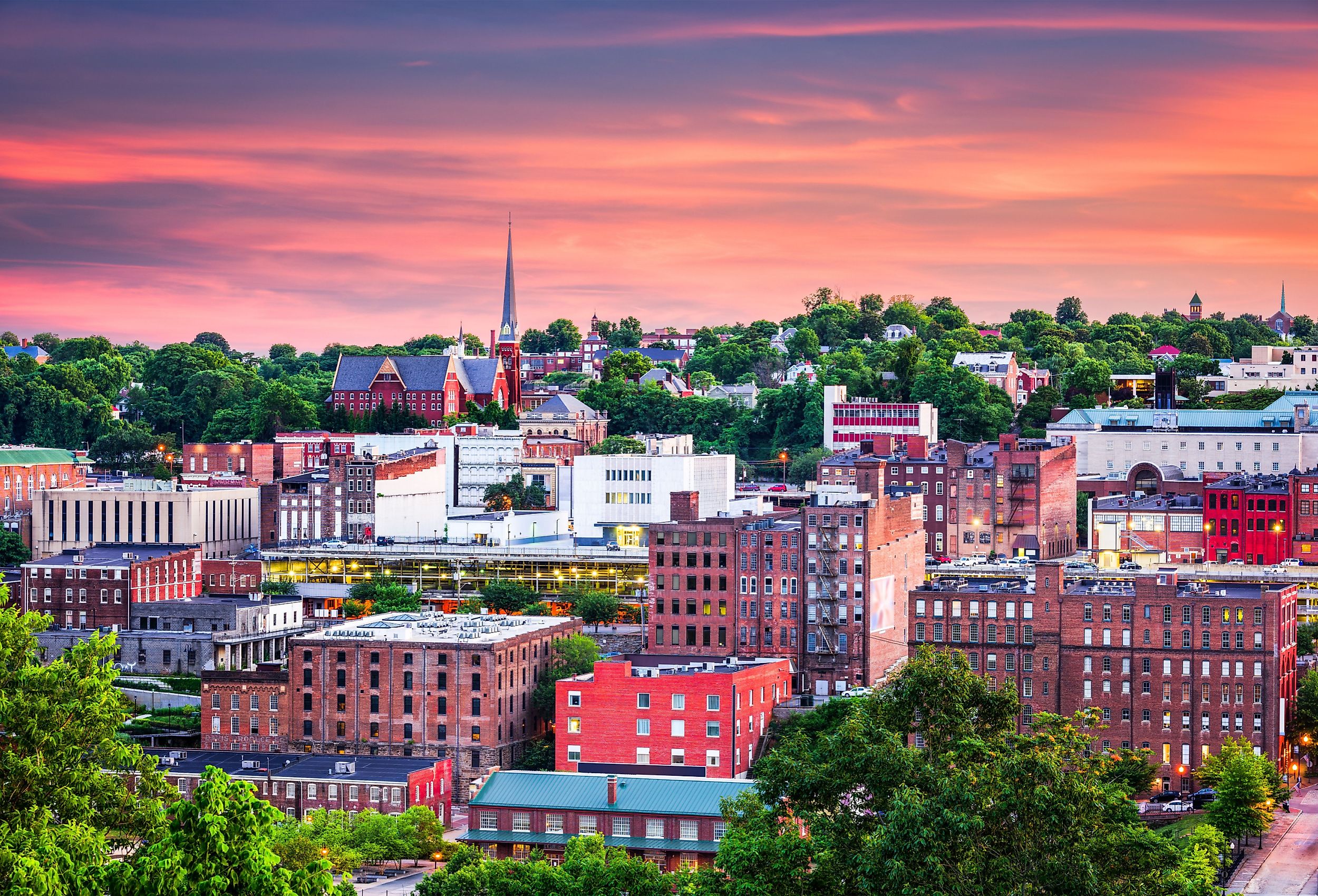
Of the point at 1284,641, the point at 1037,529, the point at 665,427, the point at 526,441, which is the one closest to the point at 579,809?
the point at 1284,641

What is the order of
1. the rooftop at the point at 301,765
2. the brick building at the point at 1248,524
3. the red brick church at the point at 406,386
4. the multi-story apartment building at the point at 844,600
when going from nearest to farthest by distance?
the rooftop at the point at 301,765
the multi-story apartment building at the point at 844,600
the brick building at the point at 1248,524
the red brick church at the point at 406,386

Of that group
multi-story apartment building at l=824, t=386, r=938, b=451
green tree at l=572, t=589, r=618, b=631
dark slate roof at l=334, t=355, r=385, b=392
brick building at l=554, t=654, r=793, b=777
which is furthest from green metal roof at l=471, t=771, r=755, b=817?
dark slate roof at l=334, t=355, r=385, b=392

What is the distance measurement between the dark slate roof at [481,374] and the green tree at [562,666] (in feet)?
313

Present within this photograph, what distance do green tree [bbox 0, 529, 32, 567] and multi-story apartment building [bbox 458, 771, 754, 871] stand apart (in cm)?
7024

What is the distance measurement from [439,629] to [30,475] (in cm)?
7784

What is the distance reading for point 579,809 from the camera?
2896 inches

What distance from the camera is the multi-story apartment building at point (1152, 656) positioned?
84.7 meters

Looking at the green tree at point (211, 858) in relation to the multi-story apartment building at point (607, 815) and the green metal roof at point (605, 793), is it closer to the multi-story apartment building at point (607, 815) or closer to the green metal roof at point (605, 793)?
the multi-story apartment building at point (607, 815)

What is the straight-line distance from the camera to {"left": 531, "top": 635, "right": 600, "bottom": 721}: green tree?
9388 cm

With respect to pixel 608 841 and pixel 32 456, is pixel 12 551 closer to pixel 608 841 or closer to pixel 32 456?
pixel 32 456

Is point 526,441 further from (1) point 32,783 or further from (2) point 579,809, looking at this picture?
(1) point 32,783

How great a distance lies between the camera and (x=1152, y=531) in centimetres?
12656

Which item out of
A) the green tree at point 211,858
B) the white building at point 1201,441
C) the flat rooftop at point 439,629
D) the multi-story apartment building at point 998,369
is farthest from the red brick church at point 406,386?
the green tree at point 211,858

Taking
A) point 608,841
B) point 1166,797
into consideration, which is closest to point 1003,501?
point 1166,797
